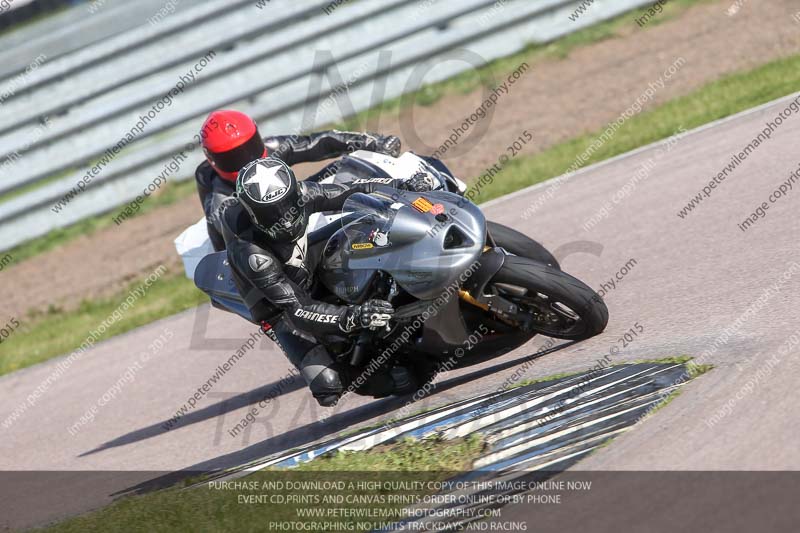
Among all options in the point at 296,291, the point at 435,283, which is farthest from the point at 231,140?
the point at 435,283

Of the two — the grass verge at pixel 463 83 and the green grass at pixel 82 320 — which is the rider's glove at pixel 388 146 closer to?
the green grass at pixel 82 320

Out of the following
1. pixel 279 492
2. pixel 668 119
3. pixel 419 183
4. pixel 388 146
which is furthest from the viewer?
pixel 668 119

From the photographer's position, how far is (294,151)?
746cm

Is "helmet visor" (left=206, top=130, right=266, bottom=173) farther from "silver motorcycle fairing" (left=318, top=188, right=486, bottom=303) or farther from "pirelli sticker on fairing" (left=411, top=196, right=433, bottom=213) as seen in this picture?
"pirelli sticker on fairing" (left=411, top=196, right=433, bottom=213)

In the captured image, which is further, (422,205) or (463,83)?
(463,83)

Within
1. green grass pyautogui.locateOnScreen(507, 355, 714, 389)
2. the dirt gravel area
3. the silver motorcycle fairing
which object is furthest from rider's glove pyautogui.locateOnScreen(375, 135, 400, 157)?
the dirt gravel area

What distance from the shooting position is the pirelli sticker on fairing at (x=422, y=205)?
5.48 m

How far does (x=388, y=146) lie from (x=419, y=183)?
1.08 metres

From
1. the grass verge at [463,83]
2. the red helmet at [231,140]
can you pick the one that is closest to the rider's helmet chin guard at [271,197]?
the red helmet at [231,140]

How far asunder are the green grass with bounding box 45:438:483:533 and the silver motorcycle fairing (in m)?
0.89

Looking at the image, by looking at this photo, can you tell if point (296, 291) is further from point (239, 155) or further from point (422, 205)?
point (239, 155)

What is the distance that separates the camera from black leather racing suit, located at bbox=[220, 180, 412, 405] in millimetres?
5883

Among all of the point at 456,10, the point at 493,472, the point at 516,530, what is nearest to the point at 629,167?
the point at 456,10

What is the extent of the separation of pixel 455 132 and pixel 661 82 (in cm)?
267
